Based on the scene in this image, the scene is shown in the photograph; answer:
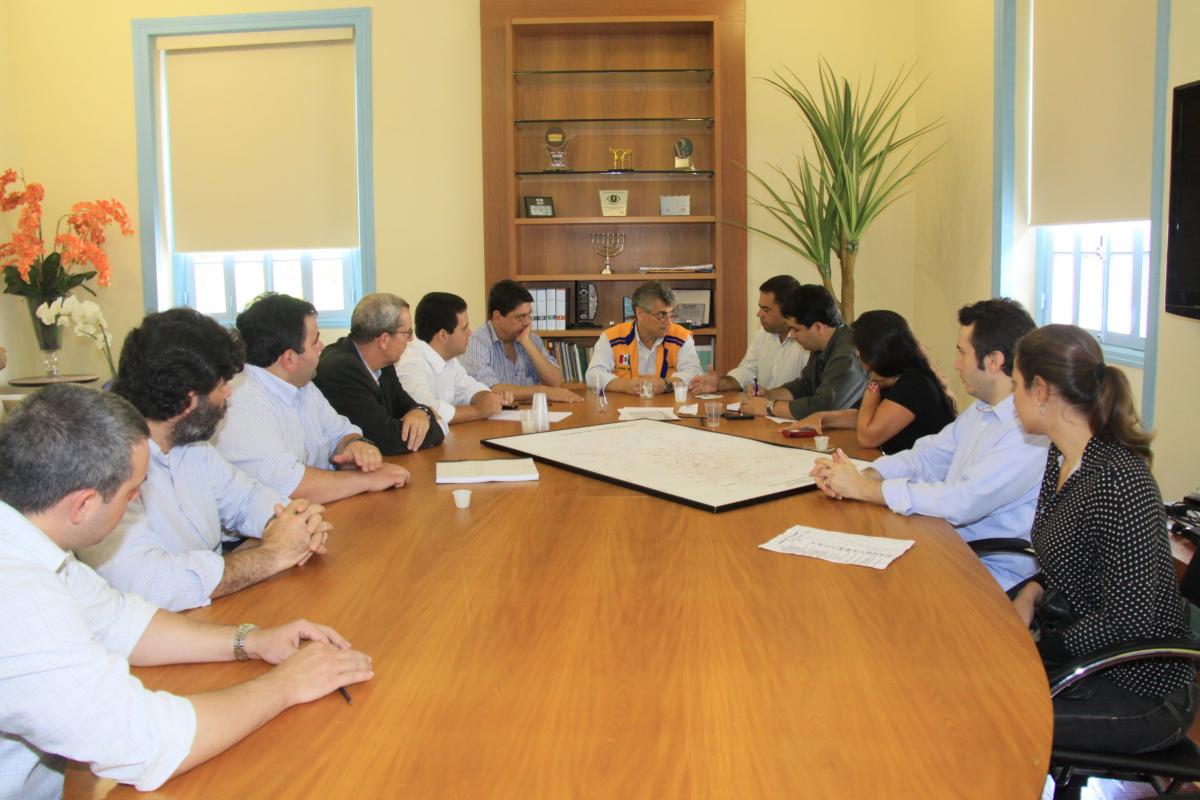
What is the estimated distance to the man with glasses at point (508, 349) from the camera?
16.3ft

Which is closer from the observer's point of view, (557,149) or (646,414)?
(646,414)

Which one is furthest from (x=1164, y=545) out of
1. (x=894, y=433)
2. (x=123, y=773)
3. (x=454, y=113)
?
(x=454, y=113)

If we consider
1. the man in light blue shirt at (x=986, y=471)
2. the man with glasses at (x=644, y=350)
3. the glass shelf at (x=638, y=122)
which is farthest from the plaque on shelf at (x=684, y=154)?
the man in light blue shirt at (x=986, y=471)

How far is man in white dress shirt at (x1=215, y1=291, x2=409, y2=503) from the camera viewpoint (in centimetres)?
261

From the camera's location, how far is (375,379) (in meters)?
3.73

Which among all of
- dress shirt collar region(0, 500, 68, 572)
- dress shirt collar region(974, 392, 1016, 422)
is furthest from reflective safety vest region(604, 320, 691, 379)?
dress shirt collar region(0, 500, 68, 572)

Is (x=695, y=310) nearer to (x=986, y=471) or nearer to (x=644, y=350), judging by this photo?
(x=644, y=350)

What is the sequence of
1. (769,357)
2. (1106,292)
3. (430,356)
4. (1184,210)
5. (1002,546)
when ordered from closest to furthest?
(1002,546) < (1184,210) < (1106,292) < (430,356) < (769,357)

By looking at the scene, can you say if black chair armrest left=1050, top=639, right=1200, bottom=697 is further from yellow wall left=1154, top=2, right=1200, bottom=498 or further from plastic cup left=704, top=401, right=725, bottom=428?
plastic cup left=704, top=401, right=725, bottom=428

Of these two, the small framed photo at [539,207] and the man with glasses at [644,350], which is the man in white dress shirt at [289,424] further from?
the small framed photo at [539,207]

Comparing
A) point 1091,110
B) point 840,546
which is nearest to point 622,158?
point 1091,110

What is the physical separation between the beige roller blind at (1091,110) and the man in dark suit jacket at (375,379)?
8.92 ft

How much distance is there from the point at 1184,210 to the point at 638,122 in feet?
12.0

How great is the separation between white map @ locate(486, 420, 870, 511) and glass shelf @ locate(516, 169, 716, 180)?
2.79 m
